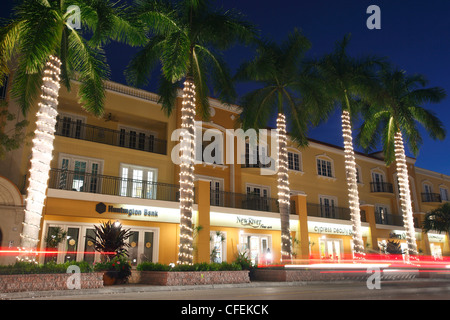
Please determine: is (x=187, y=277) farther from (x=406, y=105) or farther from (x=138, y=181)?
(x=406, y=105)

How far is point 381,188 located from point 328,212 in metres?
7.82

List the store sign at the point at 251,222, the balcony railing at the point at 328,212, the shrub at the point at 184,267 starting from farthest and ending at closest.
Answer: the balcony railing at the point at 328,212
the store sign at the point at 251,222
the shrub at the point at 184,267

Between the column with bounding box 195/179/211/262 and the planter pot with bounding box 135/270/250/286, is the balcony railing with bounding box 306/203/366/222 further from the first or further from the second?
the planter pot with bounding box 135/270/250/286

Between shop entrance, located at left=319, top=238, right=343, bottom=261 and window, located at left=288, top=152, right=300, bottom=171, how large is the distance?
6.08m

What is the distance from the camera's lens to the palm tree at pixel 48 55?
1189cm

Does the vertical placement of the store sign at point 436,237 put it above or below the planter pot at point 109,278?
above

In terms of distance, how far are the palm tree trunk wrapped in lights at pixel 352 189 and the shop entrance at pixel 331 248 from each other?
1031 centimetres

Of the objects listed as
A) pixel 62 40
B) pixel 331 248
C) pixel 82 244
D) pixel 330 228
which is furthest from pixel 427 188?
pixel 62 40

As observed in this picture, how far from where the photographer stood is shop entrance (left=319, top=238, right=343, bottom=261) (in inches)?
1209

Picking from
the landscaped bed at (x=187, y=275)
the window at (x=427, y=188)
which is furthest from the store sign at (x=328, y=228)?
the window at (x=427, y=188)

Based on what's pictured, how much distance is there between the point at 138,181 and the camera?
22078 millimetres

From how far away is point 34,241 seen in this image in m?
12.0

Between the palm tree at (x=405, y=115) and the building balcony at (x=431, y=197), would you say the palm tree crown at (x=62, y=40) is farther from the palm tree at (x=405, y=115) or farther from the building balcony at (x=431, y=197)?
the building balcony at (x=431, y=197)

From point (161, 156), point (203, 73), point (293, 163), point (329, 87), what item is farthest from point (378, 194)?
point (203, 73)
